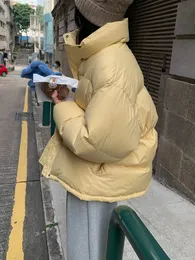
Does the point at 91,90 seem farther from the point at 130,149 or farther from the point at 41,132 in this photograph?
the point at 41,132

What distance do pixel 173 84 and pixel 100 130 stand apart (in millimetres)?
2633

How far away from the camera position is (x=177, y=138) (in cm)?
352

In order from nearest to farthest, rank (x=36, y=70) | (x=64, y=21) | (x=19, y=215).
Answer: (x=19, y=215)
(x=36, y=70)
(x=64, y=21)

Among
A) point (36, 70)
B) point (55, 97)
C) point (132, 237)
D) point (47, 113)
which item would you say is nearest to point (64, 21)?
point (47, 113)

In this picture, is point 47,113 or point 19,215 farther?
point 47,113

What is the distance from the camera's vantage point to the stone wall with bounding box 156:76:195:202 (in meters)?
3.22

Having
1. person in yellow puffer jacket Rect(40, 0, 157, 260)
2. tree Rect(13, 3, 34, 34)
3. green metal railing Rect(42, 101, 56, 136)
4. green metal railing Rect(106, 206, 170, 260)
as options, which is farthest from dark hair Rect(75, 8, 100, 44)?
tree Rect(13, 3, 34, 34)

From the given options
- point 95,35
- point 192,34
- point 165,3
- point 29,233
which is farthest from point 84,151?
point 165,3

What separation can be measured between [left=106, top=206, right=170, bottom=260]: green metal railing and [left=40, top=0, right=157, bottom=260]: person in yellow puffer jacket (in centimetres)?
23

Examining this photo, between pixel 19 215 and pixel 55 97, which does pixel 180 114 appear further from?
pixel 19 215

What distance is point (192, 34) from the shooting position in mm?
3252

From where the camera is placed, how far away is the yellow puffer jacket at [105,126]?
1274 millimetres

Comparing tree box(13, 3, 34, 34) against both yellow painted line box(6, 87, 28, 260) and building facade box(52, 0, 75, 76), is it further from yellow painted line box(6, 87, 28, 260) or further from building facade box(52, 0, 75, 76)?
yellow painted line box(6, 87, 28, 260)

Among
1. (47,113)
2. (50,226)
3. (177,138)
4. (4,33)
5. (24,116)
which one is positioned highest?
(4,33)
